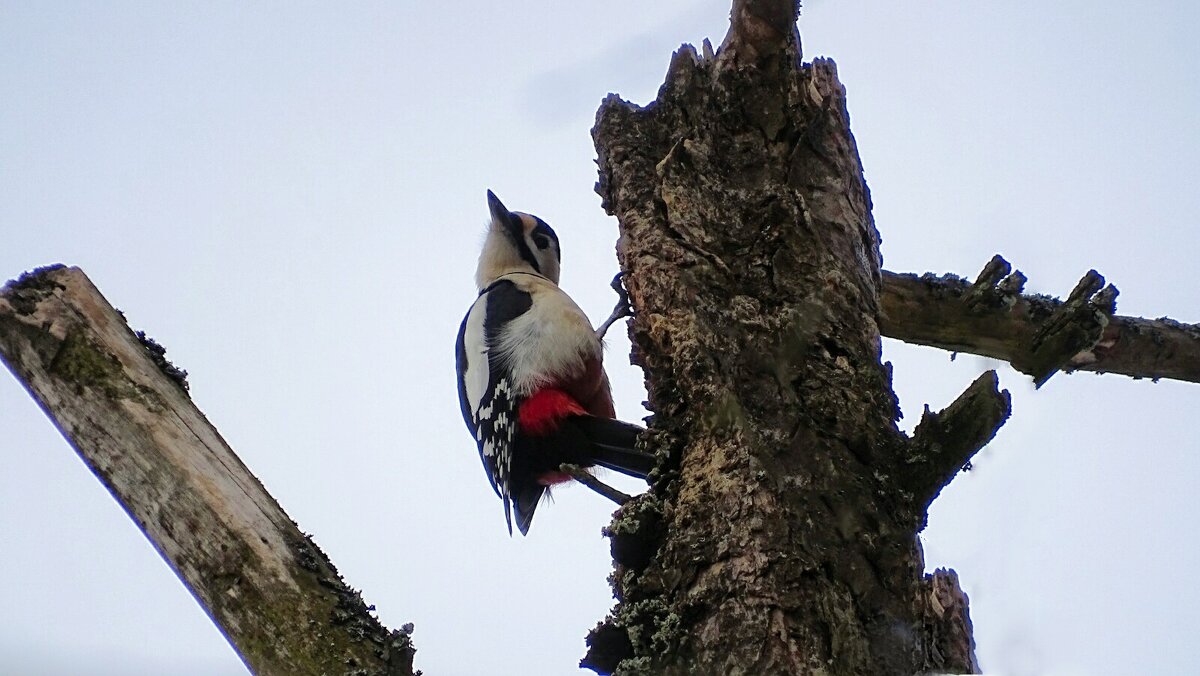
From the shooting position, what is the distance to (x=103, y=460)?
194 cm

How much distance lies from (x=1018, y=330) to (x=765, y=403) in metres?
A: 1.26

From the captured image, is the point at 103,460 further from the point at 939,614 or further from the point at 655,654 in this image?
the point at 939,614

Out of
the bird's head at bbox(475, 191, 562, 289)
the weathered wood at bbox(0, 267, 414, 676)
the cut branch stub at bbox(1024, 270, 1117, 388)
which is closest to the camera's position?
the weathered wood at bbox(0, 267, 414, 676)

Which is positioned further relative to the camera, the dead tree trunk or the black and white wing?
the black and white wing

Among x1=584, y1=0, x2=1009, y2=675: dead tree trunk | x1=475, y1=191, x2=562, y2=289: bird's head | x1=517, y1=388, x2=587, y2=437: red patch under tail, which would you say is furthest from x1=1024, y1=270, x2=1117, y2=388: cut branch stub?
x1=475, y1=191, x2=562, y2=289: bird's head

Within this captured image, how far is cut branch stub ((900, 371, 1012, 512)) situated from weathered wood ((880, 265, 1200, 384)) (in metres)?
1.02

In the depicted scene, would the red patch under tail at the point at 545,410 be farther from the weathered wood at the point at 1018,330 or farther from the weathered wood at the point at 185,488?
the weathered wood at the point at 185,488

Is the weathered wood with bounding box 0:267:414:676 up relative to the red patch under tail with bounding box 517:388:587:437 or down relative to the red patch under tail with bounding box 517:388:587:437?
down

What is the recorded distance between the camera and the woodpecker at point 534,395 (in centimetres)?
356

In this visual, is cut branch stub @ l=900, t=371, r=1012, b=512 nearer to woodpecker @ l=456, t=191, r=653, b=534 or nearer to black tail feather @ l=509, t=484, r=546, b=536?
woodpecker @ l=456, t=191, r=653, b=534

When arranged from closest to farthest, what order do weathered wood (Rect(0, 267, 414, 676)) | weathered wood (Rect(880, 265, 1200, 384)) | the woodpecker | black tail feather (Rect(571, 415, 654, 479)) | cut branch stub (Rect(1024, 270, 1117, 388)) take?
weathered wood (Rect(0, 267, 414, 676)) → cut branch stub (Rect(1024, 270, 1117, 388)) → weathered wood (Rect(880, 265, 1200, 384)) → black tail feather (Rect(571, 415, 654, 479)) → the woodpecker

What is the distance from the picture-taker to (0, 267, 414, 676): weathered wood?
1695 mm

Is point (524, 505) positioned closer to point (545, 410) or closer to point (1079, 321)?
point (545, 410)

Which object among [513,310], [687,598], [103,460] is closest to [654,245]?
[687,598]
